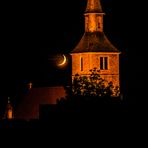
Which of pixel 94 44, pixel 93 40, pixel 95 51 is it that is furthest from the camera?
pixel 93 40

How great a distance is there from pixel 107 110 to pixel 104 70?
35.9m

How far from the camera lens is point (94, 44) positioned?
289 feet

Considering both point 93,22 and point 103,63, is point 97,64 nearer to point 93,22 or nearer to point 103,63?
point 103,63

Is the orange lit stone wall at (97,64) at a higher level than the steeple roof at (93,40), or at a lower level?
lower

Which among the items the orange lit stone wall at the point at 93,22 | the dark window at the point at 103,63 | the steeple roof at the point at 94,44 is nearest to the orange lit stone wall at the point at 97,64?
the dark window at the point at 103,63

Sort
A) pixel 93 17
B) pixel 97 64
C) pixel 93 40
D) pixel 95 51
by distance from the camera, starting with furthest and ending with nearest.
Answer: pixel 93 17 < pixel 93 40 < pixel 95 51 < pixel 97 64

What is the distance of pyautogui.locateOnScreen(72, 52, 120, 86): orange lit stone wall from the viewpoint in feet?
284

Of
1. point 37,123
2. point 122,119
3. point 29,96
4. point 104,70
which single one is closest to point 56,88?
point 29,96

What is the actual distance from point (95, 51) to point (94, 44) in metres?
0.92

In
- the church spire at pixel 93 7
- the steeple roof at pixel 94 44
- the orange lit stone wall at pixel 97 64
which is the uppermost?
the church spire at pixel 93 7

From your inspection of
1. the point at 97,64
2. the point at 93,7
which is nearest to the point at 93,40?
the point at 97,64

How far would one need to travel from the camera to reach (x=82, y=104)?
175ft

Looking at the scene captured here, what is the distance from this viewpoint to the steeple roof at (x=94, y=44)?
87.5 m

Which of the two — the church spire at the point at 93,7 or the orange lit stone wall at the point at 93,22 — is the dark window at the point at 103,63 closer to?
the orange lit stone wall at the point at 93,22
